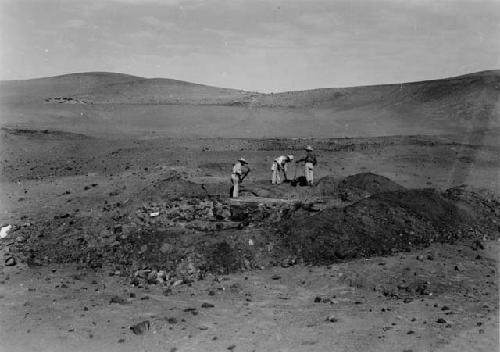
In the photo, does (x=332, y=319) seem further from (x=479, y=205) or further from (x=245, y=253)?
(x=479, y=205)

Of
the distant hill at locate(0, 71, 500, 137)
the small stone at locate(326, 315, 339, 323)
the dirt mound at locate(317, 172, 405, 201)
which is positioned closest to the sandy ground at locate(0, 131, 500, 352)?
the small stone at locate(326, 315, 339, 323)

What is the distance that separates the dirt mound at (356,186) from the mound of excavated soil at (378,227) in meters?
1.86

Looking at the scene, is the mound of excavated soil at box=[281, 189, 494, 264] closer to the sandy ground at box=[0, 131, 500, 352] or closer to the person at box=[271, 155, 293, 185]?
the sandy ground at box=[0, 131, 500, 352]

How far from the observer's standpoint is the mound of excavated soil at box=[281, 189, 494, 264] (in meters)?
11.6

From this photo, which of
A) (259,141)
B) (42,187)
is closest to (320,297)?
(42,187)

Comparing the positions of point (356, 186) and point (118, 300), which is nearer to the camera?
point (118, 300)

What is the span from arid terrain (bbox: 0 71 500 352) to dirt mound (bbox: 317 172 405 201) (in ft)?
0.17

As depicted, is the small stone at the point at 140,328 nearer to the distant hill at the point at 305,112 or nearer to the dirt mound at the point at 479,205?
the dirt mound at the point at 479,205

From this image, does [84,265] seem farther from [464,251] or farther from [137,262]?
[464,251]

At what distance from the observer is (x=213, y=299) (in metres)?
9.66

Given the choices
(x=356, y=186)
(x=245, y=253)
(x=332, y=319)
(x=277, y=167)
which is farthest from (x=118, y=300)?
(x=356, y=186)

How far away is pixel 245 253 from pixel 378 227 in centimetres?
314

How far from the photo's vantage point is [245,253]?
37.3 ft

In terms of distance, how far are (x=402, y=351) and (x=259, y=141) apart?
2083cm
